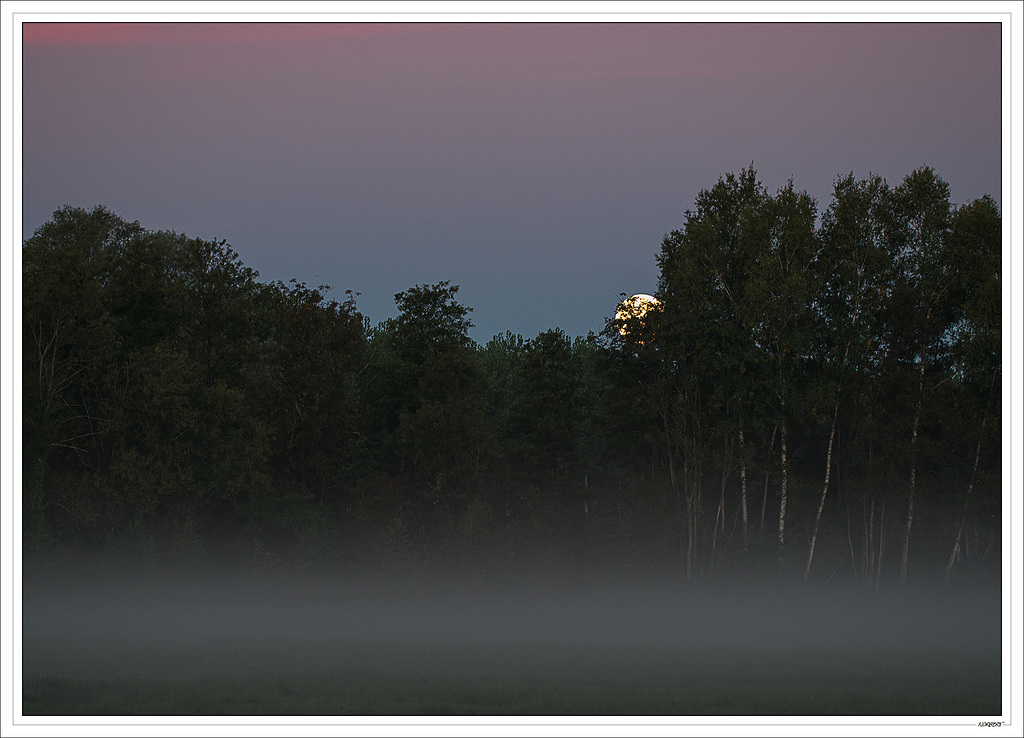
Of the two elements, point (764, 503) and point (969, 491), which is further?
point (764, 503)

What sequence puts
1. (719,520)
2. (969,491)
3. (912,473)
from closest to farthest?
1. (969,491)
2. (912,473)
3. (719,520)

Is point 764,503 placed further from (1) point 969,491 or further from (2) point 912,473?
(1) point 969,491

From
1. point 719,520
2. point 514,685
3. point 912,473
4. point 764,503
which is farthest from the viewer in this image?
point 719,520

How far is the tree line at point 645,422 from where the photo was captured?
29672mm

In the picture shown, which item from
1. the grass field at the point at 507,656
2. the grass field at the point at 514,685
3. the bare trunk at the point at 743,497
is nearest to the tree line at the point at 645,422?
the bare trunk at the point at 743,497

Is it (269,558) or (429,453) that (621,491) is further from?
(269,558)

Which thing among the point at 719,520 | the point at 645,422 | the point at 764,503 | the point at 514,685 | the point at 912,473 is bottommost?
the point at 514,685

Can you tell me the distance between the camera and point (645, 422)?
3200cm

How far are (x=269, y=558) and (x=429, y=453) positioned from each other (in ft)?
18.2

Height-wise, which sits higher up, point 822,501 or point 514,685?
point 822,501

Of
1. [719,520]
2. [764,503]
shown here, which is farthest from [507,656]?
[764,503]

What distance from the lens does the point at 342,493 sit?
108 ft

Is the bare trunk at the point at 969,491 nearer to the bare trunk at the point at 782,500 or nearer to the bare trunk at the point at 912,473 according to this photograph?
the bare trunk at the point at 912,473

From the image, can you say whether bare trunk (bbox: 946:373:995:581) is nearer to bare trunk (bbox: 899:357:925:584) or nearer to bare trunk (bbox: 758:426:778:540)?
bare trunk (bbox: 899:357:925:584)
